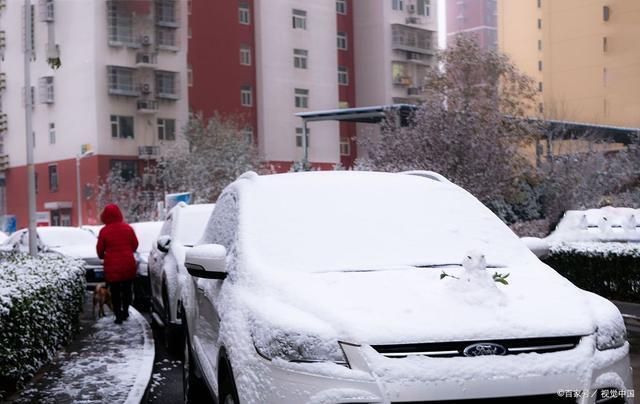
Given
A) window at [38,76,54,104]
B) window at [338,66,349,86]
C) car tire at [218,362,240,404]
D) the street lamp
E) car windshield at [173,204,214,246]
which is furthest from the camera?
window at [338,66,349,86]

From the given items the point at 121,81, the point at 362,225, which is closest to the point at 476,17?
the point at 121,81

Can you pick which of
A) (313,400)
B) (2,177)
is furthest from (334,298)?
(2,177)

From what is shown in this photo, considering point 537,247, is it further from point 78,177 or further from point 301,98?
point 301,98

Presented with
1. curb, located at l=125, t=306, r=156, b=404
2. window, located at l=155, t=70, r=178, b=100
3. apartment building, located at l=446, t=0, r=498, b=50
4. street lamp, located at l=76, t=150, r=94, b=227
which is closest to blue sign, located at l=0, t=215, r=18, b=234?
street lamp, located at l=76, t=150, r=94, b=227

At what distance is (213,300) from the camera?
15.9 ft

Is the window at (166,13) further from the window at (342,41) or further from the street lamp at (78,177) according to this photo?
the window at (342,41)

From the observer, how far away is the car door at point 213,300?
4.69m

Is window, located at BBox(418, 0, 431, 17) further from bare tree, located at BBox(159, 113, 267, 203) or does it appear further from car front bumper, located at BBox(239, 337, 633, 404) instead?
car front bumper, located at BBox(239, 337, 633, 404)

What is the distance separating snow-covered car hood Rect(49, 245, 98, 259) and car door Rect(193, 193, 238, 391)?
11.2 meters

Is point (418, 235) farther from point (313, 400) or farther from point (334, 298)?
point (313, 400)

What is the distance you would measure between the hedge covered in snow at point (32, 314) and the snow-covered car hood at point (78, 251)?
236 inches

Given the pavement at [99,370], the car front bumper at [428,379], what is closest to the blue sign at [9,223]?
the pavement at [99,370]

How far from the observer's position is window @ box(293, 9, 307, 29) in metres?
60.7

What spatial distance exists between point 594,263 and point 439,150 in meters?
10.4
